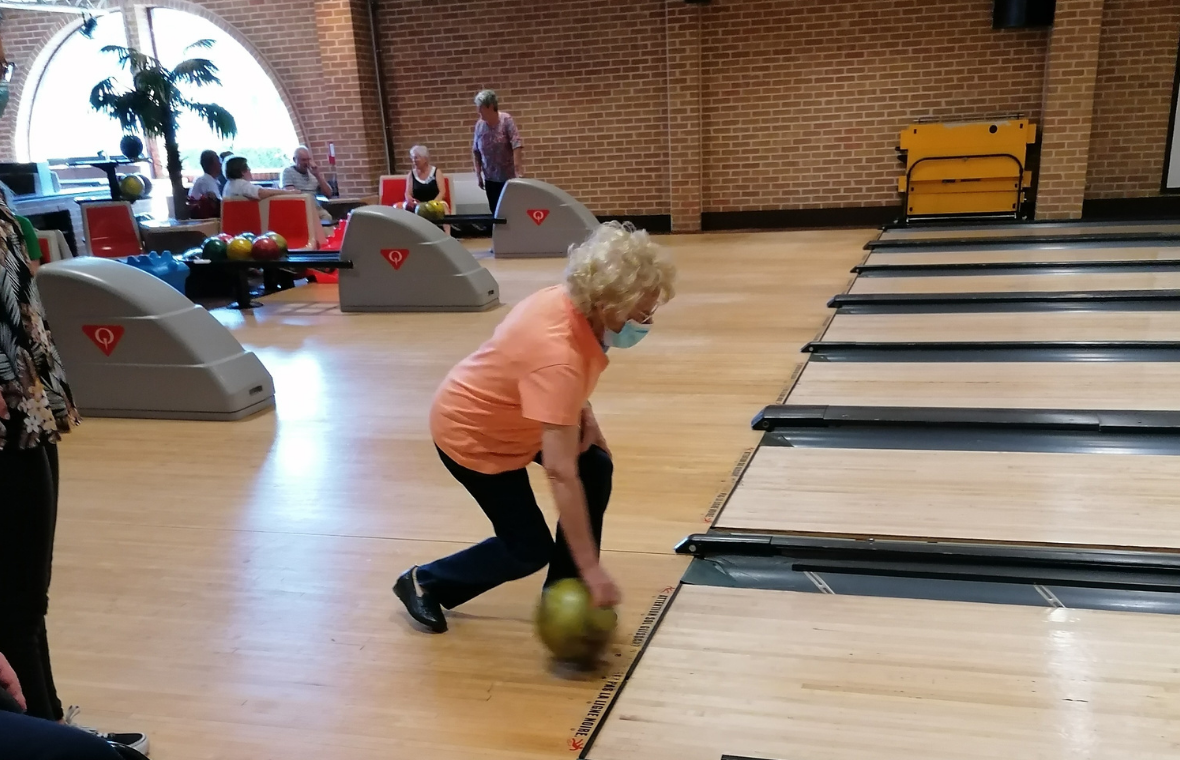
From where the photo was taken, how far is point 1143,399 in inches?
146

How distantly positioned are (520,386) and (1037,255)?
250 inches

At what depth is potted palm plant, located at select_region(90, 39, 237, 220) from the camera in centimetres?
864

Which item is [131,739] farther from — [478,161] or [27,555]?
[478,161]

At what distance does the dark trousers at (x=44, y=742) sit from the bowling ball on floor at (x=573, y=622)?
114 centimetres

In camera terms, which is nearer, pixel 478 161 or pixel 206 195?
pixel 206 195

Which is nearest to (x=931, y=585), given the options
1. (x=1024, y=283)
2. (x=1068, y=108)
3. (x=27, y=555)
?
(x=27, y=555)

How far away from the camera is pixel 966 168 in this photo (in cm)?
877

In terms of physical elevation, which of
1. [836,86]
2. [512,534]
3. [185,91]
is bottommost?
[512,534]

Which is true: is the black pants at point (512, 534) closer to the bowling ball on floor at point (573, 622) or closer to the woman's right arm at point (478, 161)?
the bowling ball on floor at point (573, 622)

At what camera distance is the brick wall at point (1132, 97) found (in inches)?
330

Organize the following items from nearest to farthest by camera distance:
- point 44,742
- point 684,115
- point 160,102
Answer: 1. point 44,742
2. point 160,102
3. point 684,115

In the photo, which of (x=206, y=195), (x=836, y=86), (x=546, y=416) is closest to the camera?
(x=546, y=416)

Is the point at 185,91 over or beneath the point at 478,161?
over

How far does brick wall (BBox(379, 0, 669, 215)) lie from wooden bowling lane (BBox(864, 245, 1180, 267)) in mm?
3261
